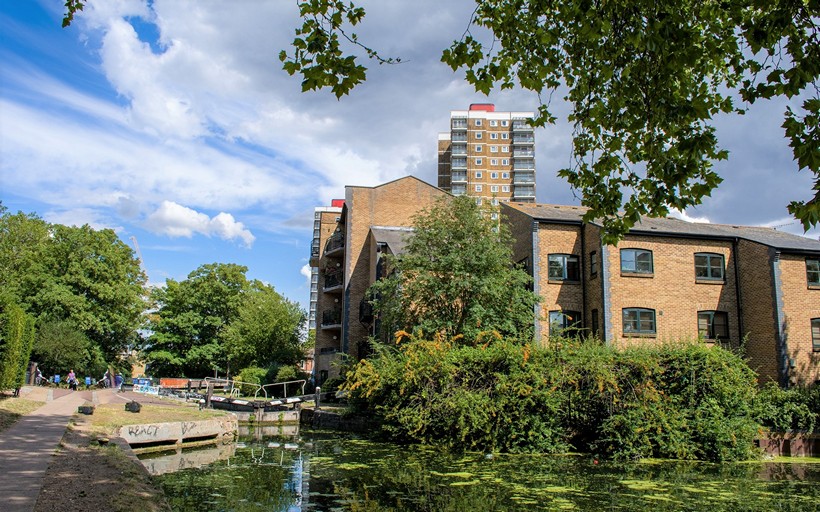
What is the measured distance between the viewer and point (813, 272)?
82.3 ft

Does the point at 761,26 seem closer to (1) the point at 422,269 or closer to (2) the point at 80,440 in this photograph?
(2) the point at 80,440

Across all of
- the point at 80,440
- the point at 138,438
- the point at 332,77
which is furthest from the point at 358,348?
the point at 332,77

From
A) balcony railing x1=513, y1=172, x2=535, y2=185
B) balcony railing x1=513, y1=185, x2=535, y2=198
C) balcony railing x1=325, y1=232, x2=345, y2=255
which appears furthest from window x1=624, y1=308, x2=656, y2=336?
balcony railing x1=513, y1=172, x2=535, y2=185

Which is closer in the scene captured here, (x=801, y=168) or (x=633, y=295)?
(x=801, y=168)

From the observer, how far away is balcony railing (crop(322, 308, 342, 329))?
40750 mm

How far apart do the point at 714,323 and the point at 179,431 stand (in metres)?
22.8

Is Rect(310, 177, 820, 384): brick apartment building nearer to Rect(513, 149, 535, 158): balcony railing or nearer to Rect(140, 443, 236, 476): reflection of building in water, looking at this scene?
Rect(140, 443, 236, 476): reflection of building in water

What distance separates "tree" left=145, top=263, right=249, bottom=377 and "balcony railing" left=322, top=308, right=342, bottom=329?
16220mm

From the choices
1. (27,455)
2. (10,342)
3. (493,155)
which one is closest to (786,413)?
(27,455)

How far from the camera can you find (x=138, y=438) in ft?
49.3

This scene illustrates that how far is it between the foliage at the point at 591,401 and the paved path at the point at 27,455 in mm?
8900

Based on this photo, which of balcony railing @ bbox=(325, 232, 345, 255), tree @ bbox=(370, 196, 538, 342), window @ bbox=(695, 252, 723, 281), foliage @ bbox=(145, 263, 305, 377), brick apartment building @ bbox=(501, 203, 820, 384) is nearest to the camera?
tree @ bbox=(370, 196, 538, 342)

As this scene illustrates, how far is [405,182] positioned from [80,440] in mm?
30476

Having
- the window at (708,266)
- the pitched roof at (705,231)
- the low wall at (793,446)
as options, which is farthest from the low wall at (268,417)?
the window at (708,266)
